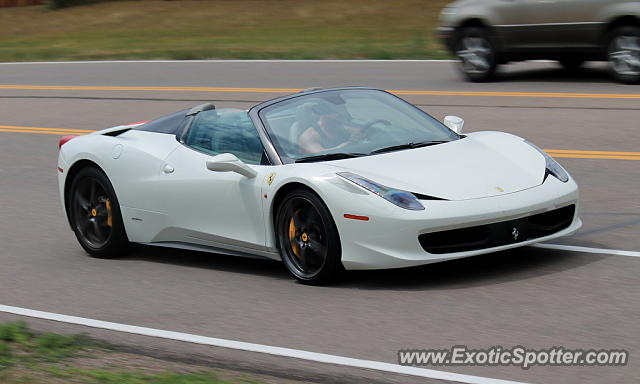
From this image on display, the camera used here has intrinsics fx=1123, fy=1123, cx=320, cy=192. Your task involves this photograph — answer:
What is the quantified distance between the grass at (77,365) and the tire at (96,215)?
201cm

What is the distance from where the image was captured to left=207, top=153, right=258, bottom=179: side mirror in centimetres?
740

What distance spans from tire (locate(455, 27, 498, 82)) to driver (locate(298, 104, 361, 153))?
9.17 metres

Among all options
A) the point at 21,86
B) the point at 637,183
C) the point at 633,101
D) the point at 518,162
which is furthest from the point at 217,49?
the point at 518,162

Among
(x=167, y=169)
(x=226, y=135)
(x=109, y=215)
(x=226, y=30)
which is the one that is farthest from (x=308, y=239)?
(x=226, y=30)

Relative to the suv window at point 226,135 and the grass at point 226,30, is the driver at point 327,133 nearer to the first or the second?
the suv window at point 226,135

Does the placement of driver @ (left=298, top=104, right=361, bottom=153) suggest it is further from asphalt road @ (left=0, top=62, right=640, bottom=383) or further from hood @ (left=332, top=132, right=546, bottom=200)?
asphalt road @ (left=0, top=62, right=640, bottom=383)

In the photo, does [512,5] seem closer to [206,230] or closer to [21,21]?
[206,230]

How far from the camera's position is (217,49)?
24312mm

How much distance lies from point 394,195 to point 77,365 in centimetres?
215

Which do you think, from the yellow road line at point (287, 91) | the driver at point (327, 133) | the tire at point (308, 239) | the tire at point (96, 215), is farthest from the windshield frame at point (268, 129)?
the yellow road line at point (287, 91)

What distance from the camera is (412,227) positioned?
6707 mm

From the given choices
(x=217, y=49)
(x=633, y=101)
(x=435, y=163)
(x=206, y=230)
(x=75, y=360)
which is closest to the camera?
(x=75, y=360)

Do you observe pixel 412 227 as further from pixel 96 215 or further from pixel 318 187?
pixel 96 215

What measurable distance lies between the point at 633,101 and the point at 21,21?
24.8 m
